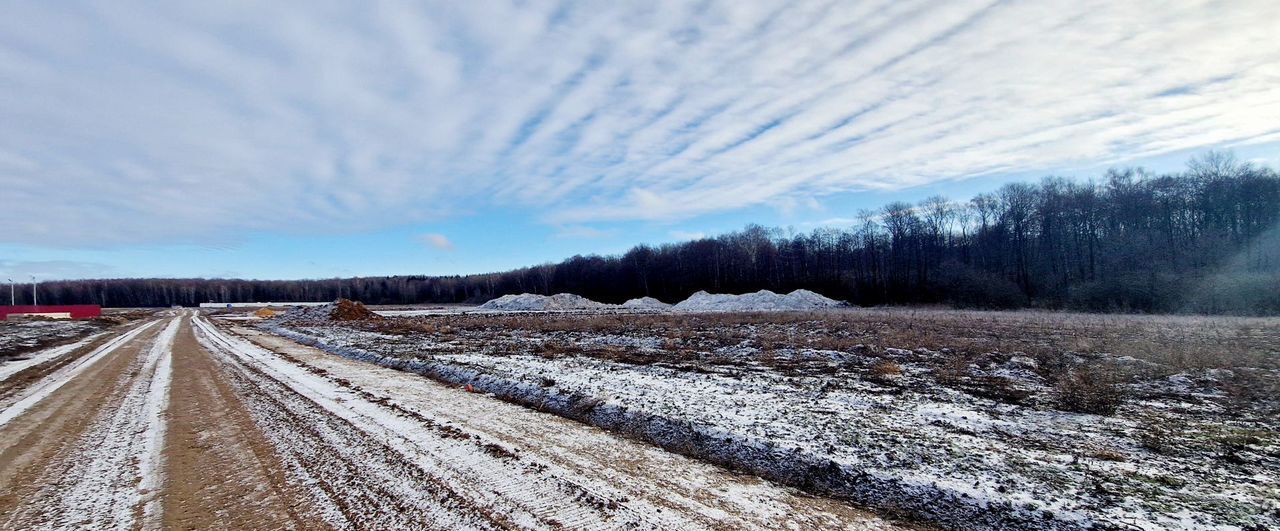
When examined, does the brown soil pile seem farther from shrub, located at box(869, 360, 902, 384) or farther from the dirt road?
shrub, located at box(869, 360, 902, 384)

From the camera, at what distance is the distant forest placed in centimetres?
3972

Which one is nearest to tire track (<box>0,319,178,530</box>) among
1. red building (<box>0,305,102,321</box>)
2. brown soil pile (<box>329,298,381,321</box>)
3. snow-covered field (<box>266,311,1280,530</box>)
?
snow-covered field (<box>266,311,1280,530</box>)

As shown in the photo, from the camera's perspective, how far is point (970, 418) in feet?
22.1

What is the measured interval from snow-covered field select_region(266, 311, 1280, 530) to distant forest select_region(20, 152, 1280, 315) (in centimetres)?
3171

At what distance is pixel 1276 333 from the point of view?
56.1ft

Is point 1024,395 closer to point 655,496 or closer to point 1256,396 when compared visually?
point 1256,396

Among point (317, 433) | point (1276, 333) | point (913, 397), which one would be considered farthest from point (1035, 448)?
point (1276, 333)

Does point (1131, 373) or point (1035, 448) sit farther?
point (1131, 373)

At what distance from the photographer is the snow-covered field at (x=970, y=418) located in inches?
173

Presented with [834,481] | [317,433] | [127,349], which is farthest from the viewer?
[127,349]

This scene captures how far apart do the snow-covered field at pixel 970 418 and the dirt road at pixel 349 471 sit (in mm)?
684

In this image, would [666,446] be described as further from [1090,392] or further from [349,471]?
[1090,392]

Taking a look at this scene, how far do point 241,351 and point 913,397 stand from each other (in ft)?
67.2

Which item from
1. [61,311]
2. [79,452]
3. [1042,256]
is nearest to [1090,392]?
[79,452]
